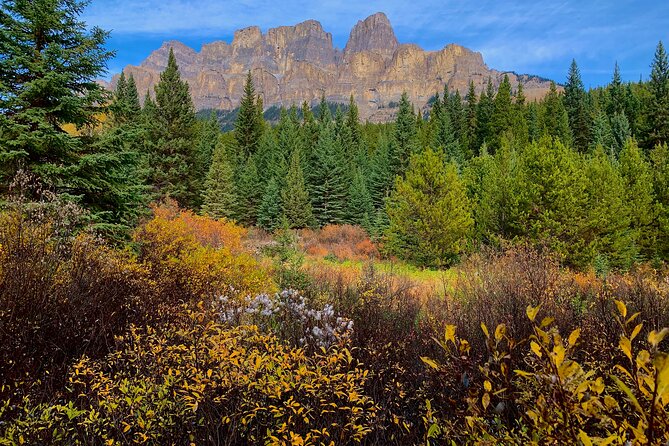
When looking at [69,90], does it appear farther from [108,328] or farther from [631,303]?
[631,303]

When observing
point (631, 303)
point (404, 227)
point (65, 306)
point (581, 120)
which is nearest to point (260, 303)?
point (65, 306)

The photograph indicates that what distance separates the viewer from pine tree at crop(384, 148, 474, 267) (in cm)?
1744

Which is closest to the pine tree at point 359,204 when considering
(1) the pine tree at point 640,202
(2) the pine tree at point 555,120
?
(1) the pine tree at point 640,202

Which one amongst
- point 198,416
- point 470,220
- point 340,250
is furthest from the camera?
point 340,250

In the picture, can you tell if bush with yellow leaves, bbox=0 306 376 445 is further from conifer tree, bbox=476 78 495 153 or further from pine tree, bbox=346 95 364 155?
conifer tree, bbox=476 78 495 153

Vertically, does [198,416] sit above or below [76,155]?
below

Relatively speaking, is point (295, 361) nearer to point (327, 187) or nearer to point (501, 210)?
point (501, 210)

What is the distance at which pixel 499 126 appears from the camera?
46.5m

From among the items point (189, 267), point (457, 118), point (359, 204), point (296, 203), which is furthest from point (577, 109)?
point (189, 267)

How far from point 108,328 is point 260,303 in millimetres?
1836

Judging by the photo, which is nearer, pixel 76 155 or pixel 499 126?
pixel 76 155

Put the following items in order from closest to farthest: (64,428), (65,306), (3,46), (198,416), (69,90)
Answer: (64,428) → (198,416) → (65,306) → (3,46) → (69,90)

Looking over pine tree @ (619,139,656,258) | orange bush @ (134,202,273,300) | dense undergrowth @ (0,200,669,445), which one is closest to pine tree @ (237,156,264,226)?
orange bush @ (134,202,273,300)

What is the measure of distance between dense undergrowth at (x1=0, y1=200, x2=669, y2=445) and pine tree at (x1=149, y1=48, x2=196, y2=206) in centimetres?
2028
